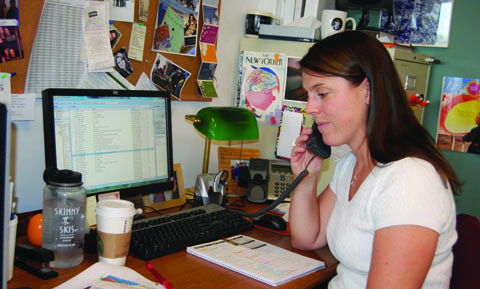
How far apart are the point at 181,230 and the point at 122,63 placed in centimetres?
63

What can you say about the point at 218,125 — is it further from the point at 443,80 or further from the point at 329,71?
the point at 443,80

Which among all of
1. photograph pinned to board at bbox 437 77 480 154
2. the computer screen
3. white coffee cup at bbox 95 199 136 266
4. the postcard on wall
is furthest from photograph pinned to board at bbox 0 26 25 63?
photograph pinned to board at bbox 437 77 480 154

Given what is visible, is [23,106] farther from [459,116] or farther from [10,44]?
[459,116]

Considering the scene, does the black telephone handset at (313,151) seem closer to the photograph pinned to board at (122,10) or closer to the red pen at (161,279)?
the red pen at (161,279)

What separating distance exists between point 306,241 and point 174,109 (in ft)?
2.51

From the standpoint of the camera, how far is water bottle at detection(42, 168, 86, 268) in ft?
3.48

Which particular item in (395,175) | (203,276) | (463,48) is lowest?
(203,276)

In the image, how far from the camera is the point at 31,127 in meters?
1.37

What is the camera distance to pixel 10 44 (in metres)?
1.28

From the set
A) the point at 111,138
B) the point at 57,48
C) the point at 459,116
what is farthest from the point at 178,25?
the point at 459,116

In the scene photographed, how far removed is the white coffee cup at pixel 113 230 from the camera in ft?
3.52

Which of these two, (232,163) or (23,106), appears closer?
(23,106)

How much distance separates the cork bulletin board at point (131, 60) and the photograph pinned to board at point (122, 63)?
14 millimetres

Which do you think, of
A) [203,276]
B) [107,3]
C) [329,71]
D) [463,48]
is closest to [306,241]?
[203,276]
